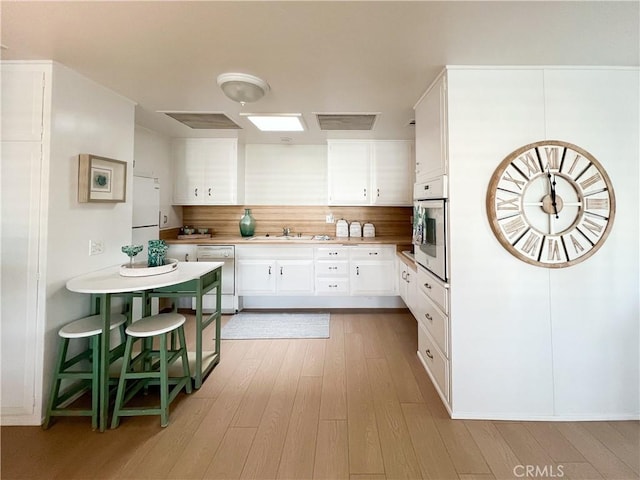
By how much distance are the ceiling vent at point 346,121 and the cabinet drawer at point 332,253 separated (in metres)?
1.46

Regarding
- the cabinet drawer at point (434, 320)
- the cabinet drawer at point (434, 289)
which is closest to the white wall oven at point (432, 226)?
the cabinet drawer at point (434, 289)

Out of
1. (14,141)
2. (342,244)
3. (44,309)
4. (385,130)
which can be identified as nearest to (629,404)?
(342,244)

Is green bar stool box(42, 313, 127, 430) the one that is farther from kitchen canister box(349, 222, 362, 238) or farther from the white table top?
kitchen canister box(349, 222, 362, 238)

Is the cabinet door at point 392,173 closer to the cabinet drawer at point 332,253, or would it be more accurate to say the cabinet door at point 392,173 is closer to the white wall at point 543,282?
the cabinet drawer at point 332,253

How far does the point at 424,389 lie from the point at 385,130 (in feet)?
8.85

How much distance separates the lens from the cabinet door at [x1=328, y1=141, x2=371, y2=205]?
3768 mm

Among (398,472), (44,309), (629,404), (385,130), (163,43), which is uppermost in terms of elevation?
(385,130)

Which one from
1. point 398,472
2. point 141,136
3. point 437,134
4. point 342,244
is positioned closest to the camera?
point 398,472

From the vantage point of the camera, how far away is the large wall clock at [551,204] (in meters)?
1.77

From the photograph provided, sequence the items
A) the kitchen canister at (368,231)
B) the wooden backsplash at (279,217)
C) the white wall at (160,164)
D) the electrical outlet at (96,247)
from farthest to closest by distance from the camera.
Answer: the wooden backsplash at (279,217)
the kitchen canister at (368,231)
the white wall at (160,164)
the electrical outlet at (96,247)

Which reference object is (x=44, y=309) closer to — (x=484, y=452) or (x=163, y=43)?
(x=163, y=43)

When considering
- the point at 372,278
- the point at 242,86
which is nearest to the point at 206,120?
the point at 242,86

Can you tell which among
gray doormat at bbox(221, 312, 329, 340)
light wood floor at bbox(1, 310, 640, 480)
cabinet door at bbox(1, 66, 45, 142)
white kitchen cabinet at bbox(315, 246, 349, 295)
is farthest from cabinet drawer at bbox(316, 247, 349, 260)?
cabinet door at bbox(1, 66, 45, 142)

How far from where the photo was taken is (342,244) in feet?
11.7
